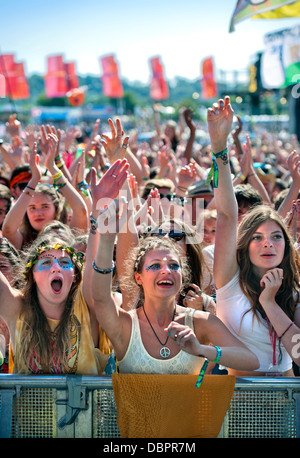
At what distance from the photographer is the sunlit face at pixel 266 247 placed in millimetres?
2977

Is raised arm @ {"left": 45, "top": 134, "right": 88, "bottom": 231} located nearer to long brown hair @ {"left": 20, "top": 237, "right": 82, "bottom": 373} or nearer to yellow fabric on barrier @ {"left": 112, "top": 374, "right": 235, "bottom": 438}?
long brown hair @ {"left": 20, "top": 237, "right": 82, "bottom": 373}

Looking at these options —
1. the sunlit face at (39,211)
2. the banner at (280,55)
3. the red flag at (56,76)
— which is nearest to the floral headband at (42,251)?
the sunlit face at (39,211)

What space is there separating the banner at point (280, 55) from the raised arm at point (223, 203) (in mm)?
8875

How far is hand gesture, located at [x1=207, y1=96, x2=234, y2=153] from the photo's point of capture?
2.98 m

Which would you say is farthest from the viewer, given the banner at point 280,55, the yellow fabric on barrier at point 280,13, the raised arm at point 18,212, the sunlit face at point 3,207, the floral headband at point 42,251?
the banner at point 280,55

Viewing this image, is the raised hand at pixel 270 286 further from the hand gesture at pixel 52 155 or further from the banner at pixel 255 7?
the banner at pixel 255 7

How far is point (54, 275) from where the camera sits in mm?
2861

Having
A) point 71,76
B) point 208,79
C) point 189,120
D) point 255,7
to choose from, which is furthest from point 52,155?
point 71,76

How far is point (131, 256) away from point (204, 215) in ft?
5.00

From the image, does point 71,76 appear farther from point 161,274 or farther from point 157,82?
point 161,274

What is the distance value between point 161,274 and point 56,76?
33.7 meters
